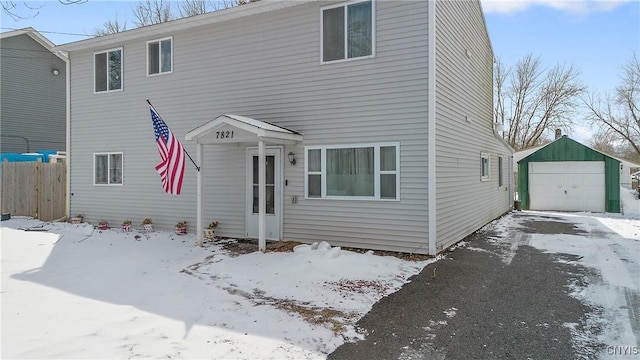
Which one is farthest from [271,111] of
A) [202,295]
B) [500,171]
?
[500,171]

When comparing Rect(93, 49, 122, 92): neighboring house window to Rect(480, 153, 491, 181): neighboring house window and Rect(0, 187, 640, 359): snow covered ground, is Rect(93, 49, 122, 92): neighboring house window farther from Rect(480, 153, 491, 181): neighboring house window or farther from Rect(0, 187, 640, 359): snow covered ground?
Rect(480, 153, 491, 181): neighboring house window

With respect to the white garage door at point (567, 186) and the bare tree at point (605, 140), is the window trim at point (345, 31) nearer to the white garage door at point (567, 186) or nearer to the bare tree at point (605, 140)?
the white garage door at point (567, 186)

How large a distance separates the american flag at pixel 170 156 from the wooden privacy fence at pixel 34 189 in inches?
246

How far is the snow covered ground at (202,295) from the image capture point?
3.72 m

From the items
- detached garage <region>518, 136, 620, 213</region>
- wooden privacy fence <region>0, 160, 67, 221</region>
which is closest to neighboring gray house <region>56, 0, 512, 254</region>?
wooden privacy fence <region>0, 160, 67, 221</region>

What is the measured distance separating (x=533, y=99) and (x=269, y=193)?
92.3ft

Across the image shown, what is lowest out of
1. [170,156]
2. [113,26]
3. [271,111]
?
[170,156]

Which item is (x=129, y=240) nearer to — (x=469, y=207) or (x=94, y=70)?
(x=94, y=70)

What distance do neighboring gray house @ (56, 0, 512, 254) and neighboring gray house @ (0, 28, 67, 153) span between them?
262 inches

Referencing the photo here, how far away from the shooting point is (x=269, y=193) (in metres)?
9.03

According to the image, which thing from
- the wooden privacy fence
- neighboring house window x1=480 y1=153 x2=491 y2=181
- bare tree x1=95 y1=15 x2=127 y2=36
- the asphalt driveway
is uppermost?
bare tree x1=95 y1=15 x2=127 y2=36

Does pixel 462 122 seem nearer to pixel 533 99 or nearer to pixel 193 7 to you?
pixel 193 7

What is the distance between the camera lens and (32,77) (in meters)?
16.8

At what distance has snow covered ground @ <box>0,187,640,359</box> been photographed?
3.72 metres
